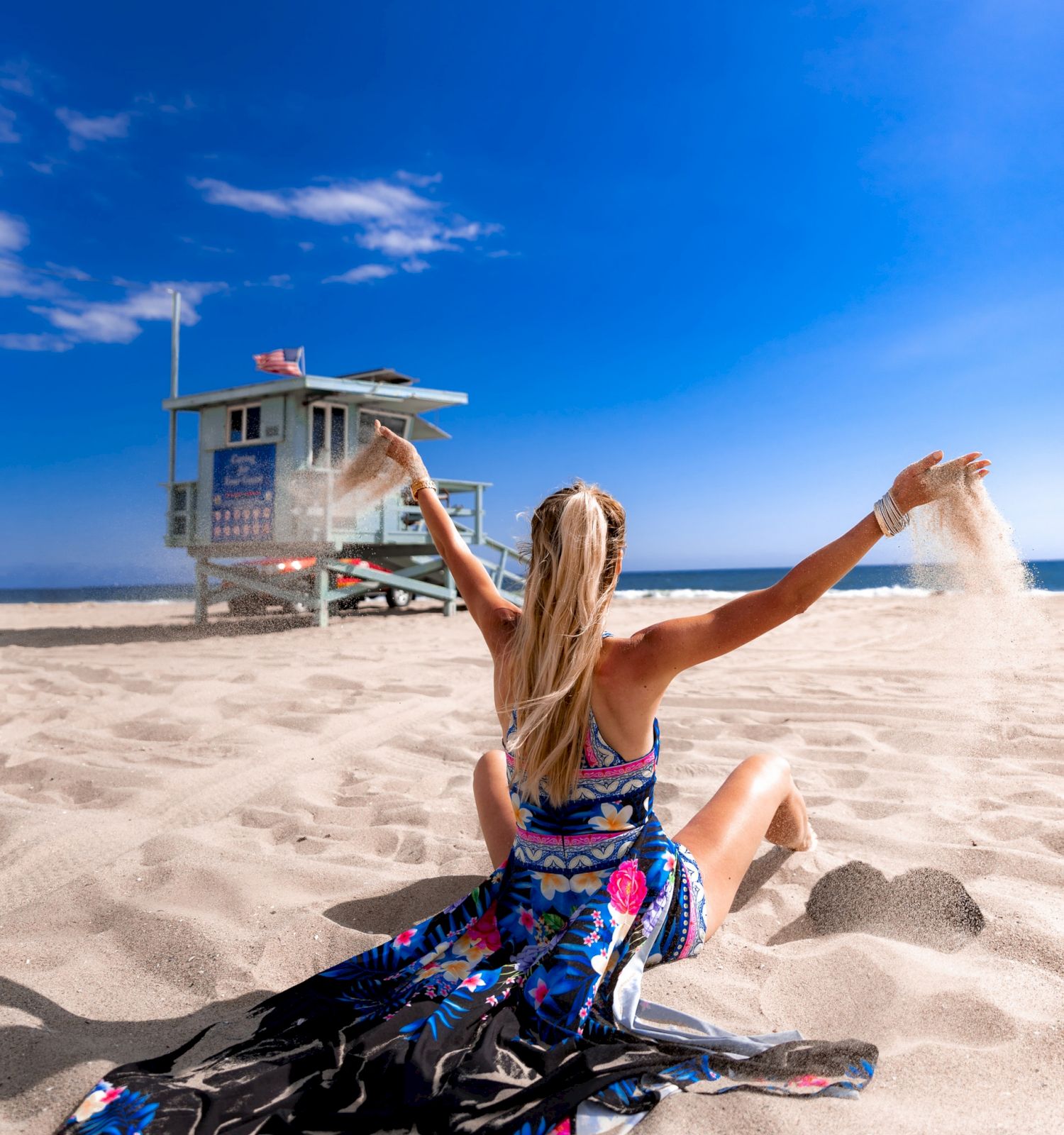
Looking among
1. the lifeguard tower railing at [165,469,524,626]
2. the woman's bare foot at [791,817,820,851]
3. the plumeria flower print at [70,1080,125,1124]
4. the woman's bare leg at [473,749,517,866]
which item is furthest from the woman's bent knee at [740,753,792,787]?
the lifeguard tower railing at [165,469,524,626]

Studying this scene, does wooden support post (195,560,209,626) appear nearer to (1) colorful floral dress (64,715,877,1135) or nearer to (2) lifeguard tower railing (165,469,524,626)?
(2) lifeguard tower railing (165,469,524,626)

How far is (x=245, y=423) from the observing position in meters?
11.9

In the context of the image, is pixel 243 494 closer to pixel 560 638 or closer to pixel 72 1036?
pixel 72 1036

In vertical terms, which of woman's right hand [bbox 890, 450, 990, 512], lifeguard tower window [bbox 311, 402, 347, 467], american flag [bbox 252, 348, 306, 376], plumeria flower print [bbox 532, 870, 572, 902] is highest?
american flag [bbox 252, 348, 306, 376]

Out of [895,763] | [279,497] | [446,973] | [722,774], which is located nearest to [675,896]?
[446,973]

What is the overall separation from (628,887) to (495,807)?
68 centimetres

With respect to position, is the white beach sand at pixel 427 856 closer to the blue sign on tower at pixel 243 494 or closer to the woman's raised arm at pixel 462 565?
the woman's raised arm at pixel 462 565

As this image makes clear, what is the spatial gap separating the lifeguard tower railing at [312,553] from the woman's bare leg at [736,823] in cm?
840

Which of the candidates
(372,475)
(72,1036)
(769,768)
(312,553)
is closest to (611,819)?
(769,768)

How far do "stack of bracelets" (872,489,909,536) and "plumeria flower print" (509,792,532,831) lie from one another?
115 centimetres

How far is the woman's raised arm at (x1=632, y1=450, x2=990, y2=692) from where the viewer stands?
1981mm

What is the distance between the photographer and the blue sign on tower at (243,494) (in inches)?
451

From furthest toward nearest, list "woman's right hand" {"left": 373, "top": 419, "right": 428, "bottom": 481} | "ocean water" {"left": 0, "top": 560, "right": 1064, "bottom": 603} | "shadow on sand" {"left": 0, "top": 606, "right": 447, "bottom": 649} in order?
1. "ocean water" {"left": 0, "top": 560, "right": 1064, "bottom": 603}
2. "shadow on sand" {"left": 0, "top": 606, "right": 447, "bottom": 649}
3. "woman's right hand" {"left": 373, "top": 419, "right": 428, "bottom": 481}

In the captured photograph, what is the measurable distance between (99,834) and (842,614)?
11208 millimetres
